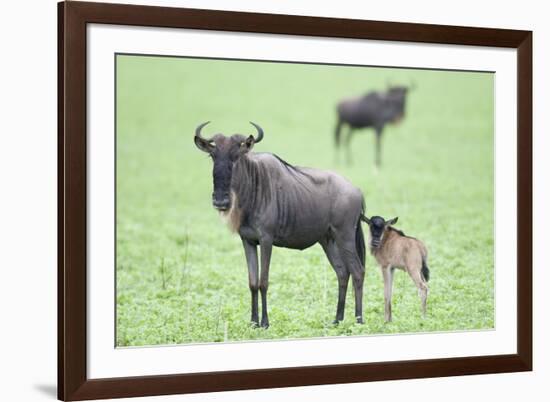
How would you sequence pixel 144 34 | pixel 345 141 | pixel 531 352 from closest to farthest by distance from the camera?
pixel 144 34 < pixel 531 352 < pixel 345 141

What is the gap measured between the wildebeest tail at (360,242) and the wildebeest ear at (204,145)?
135cm

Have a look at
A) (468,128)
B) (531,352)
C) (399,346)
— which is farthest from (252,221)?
(468,128)

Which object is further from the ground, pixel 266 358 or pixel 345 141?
pixel 345 141

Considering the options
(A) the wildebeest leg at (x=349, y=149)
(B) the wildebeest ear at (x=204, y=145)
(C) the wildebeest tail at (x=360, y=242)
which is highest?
(A) the wildebeest leg at (x=349, y=149)

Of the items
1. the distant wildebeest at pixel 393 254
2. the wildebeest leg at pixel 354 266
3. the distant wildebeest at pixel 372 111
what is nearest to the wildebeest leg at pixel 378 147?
the distant wildebeest at pixel 372 111

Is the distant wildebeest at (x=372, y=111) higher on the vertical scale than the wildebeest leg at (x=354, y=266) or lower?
higher

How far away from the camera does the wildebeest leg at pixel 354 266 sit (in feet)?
25.3

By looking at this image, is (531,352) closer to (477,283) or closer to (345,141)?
(477,283)

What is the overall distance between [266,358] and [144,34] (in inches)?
96.3

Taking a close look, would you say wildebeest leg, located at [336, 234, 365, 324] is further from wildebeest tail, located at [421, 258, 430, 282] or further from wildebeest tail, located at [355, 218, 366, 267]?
wildebeest tail, located at [421, 258, 430, 282]

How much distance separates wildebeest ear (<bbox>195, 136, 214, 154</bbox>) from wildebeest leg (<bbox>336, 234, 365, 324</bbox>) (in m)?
1.28

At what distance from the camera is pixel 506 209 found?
803cm

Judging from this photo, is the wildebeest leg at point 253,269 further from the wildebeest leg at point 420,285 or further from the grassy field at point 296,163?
the wildebeest leg at point 420,285

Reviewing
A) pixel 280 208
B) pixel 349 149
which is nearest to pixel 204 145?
pixel 280 208
